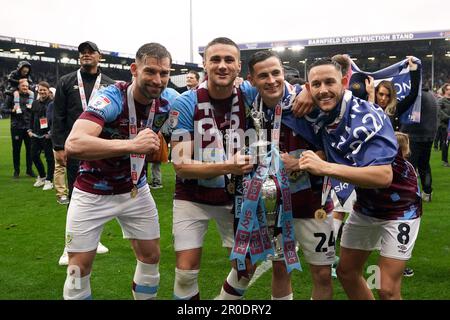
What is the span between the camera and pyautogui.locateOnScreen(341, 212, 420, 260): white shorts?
9.41 feet

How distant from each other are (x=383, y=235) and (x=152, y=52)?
1.95m

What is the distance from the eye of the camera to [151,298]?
3.55 metres

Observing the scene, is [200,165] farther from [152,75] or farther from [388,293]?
[388,293]

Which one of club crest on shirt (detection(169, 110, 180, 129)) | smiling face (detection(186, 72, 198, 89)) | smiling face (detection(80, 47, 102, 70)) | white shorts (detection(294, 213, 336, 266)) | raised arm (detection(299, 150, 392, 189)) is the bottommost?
white shorts (detection(294, 213, 336, 266))

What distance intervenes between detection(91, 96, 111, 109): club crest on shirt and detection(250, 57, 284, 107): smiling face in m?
1.01

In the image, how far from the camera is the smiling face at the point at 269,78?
297 cm

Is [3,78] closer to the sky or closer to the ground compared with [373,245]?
closer to the sky

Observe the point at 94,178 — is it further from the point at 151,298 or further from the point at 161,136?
the point at 151,298

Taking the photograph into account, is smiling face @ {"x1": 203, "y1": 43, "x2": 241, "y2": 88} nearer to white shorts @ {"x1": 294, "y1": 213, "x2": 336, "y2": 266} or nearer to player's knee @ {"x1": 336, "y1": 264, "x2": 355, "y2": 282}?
white shorts @ {"x1": 294, "y1": 213, "x2": 336, "y2": 266}

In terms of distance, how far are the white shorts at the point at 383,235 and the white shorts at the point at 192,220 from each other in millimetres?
844

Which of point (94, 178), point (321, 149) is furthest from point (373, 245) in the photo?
point (94, 178)

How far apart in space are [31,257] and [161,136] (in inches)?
103

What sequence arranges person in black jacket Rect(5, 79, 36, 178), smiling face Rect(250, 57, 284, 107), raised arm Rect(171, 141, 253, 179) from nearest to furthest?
raised arm Rect(171, 141, 253, 179) < smiling face Rect(250, 57, 284, 107) < person in black jacket Rect(5, 79, 36, 178)

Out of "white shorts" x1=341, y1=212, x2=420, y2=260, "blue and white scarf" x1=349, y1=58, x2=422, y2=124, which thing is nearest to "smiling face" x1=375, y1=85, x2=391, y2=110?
"blue and white scarf" x1=349, y1=58, x2=422, y2=124
